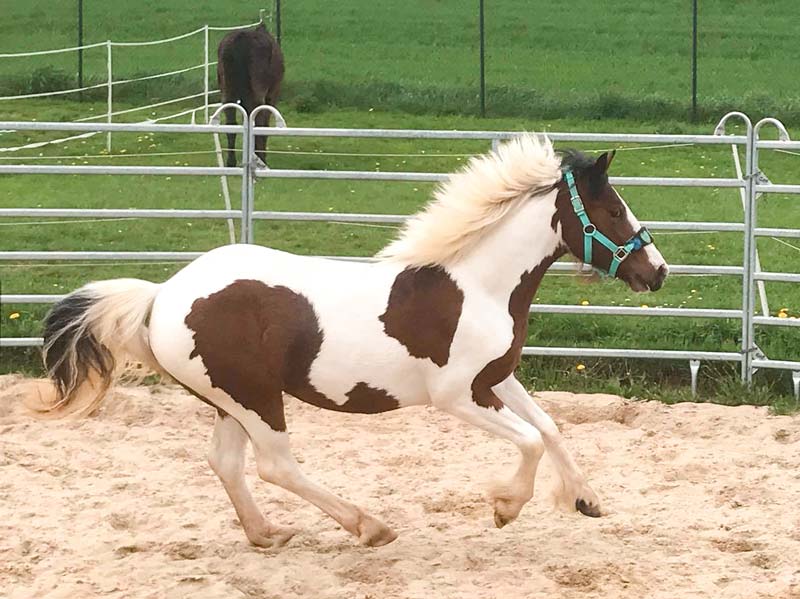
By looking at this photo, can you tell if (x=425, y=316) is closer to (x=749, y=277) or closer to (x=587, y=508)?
(x=587, y=508)

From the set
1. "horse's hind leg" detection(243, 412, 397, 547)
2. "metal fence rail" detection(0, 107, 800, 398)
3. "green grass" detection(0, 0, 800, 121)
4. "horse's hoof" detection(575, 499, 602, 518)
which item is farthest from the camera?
"green grass" detection(0, 0, 800, 121)

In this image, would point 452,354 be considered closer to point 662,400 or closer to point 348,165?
point 662,400

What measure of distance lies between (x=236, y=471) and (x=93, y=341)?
72 cm

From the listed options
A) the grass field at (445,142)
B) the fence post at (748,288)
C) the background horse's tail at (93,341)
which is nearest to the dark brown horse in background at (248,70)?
the grass field at (445,142)

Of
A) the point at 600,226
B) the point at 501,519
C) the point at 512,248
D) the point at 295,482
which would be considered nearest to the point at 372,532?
the point at 295,482

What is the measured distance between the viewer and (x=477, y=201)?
15.8ft

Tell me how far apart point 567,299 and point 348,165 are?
15.1 feet

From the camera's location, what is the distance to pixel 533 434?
4.73 metres

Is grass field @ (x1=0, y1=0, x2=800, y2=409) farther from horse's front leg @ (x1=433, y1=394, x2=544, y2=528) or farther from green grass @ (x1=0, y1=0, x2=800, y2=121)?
horse's front leg @ (x1=433, y1=394, x2=544, y2=528)

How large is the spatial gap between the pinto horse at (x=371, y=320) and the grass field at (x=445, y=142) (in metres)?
2.42

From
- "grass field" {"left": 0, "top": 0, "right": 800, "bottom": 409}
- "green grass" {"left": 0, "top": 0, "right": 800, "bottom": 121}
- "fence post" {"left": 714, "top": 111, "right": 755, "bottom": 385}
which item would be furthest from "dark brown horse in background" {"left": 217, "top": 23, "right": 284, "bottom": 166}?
"fence post" {"left": 714, "top": 111, "right": 755, "bottom": 385}

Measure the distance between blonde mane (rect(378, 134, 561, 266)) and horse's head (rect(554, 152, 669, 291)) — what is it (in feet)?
0.27

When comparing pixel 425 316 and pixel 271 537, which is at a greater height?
pixel 425 316

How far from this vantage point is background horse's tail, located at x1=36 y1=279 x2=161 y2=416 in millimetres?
4758
